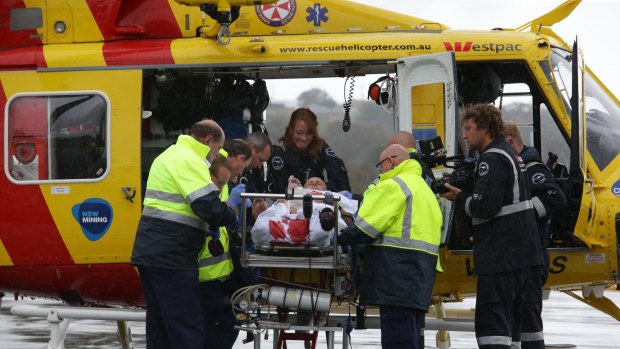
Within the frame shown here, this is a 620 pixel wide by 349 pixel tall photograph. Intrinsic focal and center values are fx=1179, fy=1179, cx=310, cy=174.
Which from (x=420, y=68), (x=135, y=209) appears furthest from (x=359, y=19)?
(x=135, y=209)

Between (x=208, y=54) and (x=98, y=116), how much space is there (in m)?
0.99

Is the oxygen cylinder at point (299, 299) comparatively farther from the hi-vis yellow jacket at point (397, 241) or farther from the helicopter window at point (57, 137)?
the helicopter window at point (57, 137)


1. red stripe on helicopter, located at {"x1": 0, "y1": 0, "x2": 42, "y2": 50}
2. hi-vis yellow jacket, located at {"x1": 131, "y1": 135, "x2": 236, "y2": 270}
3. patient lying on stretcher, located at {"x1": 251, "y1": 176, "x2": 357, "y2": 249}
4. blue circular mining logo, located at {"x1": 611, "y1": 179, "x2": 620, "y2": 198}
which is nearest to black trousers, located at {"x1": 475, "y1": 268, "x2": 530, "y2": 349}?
patient lying on stretcher, located at {"x1": 251, "y1": 176, "x2": 357, "y2": 249}

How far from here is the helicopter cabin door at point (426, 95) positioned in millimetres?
8664

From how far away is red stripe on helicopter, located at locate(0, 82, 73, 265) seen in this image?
916cm

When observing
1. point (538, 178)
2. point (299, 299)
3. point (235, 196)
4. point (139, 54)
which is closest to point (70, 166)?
point (139, 54)

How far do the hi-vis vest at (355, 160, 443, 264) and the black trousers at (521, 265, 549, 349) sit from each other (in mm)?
1020

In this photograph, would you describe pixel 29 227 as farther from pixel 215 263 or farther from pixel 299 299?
pixel 299 299

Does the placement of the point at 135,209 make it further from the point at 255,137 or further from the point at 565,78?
the point at 565,78

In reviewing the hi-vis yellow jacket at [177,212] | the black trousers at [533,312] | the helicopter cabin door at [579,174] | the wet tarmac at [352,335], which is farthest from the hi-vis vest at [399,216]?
the wet tarmac at [352,335]

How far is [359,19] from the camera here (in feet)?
31.2

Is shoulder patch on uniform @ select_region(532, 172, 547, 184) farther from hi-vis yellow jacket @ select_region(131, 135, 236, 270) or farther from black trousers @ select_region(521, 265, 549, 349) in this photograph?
hi-vis yellow jacket @ select_region(131, 135, 236, 270)

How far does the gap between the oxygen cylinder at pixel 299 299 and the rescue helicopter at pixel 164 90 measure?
146cm

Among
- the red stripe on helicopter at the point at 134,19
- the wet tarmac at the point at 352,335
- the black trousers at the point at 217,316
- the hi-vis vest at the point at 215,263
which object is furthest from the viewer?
the wet tarmac at the point at 352,335
